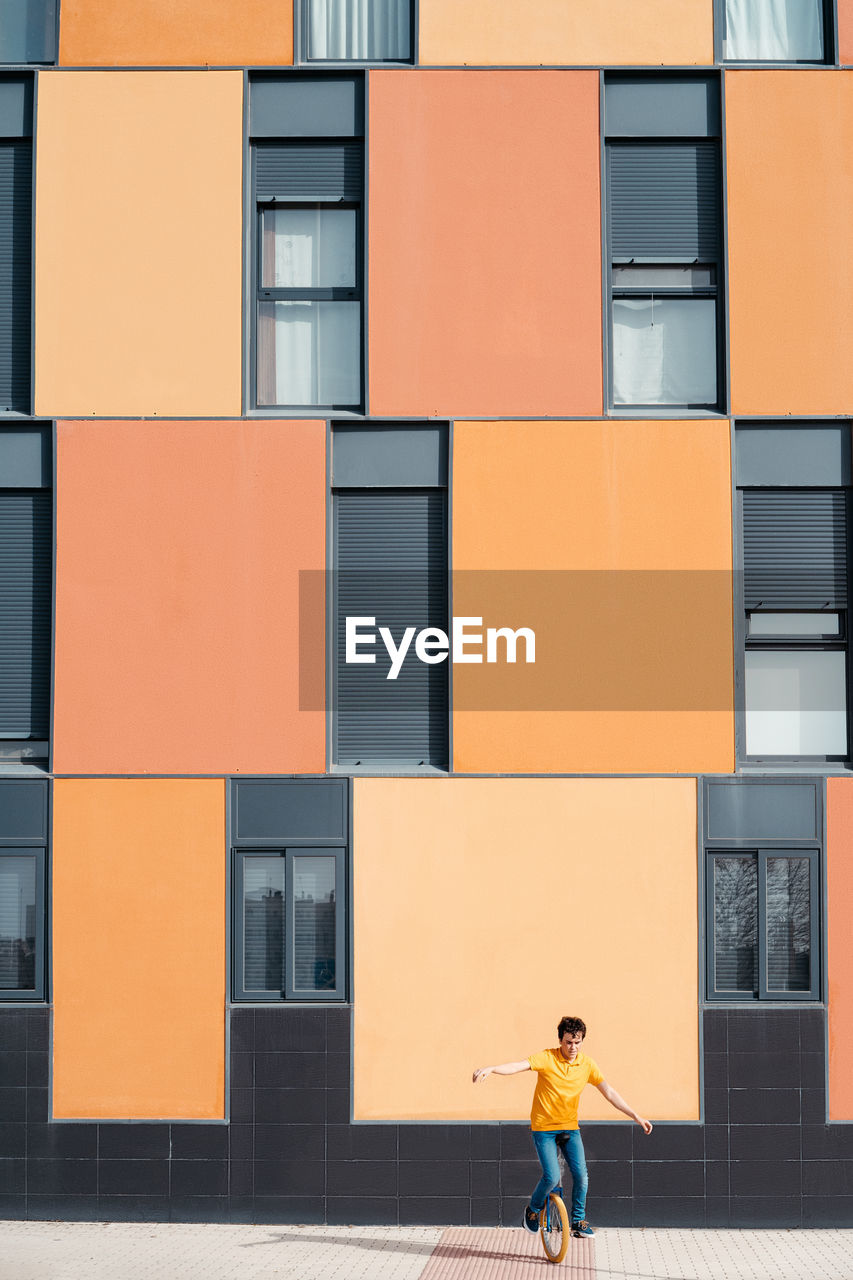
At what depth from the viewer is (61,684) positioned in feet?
34.0

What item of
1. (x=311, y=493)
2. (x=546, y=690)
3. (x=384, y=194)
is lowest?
(x=546, y=690)

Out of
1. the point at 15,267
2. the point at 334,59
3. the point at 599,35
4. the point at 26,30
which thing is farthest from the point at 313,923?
the point at 26,30

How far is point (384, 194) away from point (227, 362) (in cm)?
197

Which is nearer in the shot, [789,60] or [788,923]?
[788,923]

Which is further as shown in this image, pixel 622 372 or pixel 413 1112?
pixel 622 372

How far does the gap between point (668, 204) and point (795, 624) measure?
12.5 feet

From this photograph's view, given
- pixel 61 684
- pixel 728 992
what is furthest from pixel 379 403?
pixel 728 992

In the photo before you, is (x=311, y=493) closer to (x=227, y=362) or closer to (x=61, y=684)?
(x=227, y=362)

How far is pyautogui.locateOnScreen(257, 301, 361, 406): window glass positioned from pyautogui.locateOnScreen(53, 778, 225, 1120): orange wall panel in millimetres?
3467

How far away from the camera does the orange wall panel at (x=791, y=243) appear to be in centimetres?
1048

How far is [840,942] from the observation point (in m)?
10.2

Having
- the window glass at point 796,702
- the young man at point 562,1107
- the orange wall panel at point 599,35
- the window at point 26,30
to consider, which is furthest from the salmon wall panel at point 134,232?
the young man at point 562,1107

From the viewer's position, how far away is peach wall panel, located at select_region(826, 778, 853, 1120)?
1004cm
